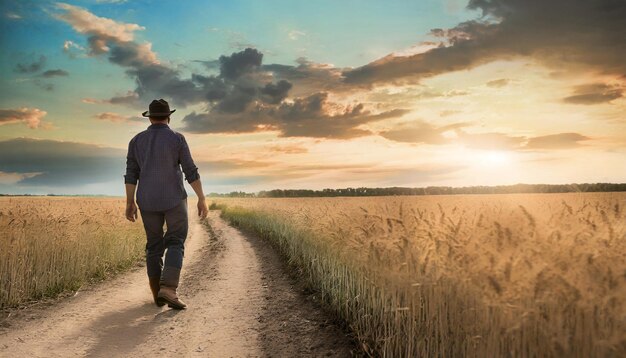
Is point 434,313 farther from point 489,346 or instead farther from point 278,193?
point 278,193

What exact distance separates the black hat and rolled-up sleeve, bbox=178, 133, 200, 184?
0.52m

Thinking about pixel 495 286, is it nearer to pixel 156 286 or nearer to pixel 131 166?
pixel 156 286

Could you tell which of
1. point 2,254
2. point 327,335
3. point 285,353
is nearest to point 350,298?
point 327,335

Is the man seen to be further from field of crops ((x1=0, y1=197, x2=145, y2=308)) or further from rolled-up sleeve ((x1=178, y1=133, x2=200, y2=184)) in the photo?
field of crops ((x1=0, y1=197, x2=145, y2=308))

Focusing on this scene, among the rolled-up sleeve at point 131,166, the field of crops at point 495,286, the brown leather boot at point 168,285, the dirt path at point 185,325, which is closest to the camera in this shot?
the field of crops at point 495,286

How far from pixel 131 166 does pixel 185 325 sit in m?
2.98

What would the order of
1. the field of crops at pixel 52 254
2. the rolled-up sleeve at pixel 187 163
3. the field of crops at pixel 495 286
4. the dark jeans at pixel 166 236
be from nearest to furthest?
1. the field of crops at pixel 495 286
2. the dark jeans at pixel 166 236
3. the rolled-up sleeve at pixel 187 163
4. the field of crops at pixel 52 254

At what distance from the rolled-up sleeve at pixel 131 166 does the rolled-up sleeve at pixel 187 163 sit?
85 cm

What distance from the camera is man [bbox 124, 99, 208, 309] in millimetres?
7527

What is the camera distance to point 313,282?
9039 millimetres

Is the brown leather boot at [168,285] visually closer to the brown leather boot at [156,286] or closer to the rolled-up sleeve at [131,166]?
the brown leather boot at [156,286]

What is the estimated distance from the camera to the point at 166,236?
774cm

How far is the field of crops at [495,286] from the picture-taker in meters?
3.49

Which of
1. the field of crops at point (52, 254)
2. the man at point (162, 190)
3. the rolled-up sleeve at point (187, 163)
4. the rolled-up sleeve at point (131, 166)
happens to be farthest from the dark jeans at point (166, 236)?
the field of crops at point (52, 254)
